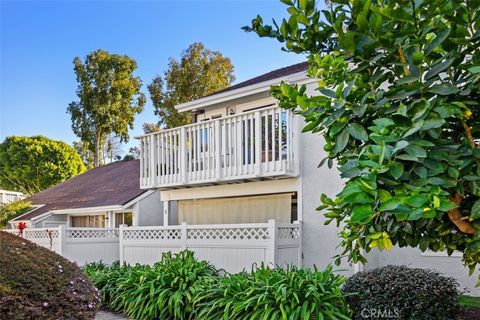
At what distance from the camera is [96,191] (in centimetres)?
2064

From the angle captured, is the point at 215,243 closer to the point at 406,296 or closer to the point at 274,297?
the point at 274,297

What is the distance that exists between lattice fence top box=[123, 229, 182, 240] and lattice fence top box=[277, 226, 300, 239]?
3.10 m

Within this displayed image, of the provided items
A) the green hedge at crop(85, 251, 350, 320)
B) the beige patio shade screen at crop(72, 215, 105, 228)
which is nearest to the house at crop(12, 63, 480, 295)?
the green hedge at crop(85, 251, 350, 320)

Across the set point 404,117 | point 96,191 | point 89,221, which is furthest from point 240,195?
point 89,221

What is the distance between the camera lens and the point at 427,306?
6.00 m

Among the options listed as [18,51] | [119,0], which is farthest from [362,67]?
[119,0]

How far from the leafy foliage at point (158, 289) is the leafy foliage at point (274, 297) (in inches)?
20.5

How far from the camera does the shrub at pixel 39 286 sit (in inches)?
184

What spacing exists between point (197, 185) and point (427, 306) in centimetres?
752

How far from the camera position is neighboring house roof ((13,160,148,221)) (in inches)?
718

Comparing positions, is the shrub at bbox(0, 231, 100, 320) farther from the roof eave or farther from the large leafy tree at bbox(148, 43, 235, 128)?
the large leafy tree at bbox(148, 43, 235, 128)

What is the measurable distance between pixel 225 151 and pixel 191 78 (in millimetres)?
17614

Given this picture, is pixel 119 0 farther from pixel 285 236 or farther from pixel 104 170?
pixel 104 170

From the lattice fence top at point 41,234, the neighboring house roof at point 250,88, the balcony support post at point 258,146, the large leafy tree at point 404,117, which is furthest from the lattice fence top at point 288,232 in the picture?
the lattice fence top at point 41,234
